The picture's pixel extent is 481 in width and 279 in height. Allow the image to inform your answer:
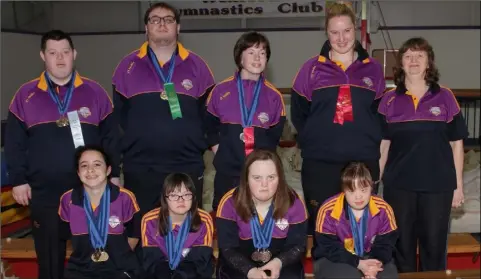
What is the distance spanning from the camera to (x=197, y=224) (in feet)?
9.02

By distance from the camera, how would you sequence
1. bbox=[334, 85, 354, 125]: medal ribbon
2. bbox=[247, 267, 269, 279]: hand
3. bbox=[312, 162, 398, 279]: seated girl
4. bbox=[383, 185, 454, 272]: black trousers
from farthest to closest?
1. bbox=[383, 185, 454, 272]: black trousers
2. bbox=[334, 85, 354, 125]: medal ribbon
3. bbox=[312, 162, 398, 279]: seated girl
4. bbox=[247, 267, 269, 279]: hand

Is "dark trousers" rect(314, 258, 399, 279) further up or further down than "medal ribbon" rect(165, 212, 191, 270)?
further down

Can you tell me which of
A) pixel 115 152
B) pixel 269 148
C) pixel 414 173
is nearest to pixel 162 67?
pixel 115 152

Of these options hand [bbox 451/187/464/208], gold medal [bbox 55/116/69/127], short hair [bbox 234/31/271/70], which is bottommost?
hand [bbox 451/187/464/208]

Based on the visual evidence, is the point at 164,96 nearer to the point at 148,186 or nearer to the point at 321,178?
the point at 148,186

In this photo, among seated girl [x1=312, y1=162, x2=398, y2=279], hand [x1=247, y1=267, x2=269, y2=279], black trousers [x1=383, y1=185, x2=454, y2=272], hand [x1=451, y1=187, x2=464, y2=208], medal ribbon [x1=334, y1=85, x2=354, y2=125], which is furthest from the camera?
hand [x1=451, y1=187, x2=464, y2=208]

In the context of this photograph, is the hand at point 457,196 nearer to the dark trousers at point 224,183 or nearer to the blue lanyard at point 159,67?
the dark trousers at point 224,183

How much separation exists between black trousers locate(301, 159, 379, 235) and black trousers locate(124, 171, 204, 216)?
1.89 feet

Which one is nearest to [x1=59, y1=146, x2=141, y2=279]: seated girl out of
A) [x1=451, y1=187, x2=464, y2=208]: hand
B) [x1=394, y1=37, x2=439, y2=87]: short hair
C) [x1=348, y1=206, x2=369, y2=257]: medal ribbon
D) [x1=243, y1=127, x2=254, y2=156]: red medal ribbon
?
[x1=243, y1=127, x2=254, y2=156]: red medal ribbon

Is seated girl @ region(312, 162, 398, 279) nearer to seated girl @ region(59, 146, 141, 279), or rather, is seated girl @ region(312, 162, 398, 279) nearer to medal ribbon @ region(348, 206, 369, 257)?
medal ribbon @ region(348, 206, 369, 257)

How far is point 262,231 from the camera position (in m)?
2.71

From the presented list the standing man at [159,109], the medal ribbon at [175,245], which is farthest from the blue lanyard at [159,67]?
the medal ribbon at [175,245]

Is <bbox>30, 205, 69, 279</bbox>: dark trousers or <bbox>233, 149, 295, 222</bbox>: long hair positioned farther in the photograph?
<bbox>30, 205, 69, 279</bbox>: dark trousers

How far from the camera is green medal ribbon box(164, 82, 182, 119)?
2.87 meters
